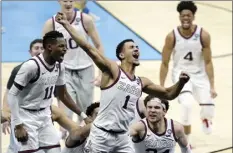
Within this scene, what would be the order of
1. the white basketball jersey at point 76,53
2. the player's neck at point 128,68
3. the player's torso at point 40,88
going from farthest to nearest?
the white basketball jersey at point 76,53 < the player's torso at point 40,88 < the player's neck at point 128,68

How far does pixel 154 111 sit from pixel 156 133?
245mm

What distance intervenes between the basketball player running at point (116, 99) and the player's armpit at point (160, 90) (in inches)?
1.3

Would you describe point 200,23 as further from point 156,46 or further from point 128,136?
point 128,136

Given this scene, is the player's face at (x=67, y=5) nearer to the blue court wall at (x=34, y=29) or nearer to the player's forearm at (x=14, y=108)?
the player's forearm at (x=14, y=108)

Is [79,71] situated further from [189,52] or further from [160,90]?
[160,90]

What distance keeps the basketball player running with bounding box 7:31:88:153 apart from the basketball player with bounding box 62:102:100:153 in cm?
14

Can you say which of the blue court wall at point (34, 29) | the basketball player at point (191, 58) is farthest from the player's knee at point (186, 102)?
the blue court wall at point (34, 29)

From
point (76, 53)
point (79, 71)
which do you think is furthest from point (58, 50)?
point (79, 71)

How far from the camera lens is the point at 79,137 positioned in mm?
7656

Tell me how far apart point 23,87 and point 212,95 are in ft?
10.9

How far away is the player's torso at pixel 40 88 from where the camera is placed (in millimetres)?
7375

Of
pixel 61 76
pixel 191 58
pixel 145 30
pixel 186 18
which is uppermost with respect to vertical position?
pixel 145 30

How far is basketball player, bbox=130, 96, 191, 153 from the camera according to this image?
7746mm

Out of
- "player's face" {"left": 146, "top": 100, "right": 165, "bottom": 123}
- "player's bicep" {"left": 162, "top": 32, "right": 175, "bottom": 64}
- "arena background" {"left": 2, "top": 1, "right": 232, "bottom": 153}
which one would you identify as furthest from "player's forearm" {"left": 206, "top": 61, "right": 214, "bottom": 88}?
"player's face" {"left": 146, "top": 100, "right": 165, "bottom": 123}
